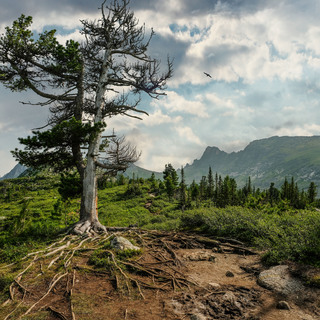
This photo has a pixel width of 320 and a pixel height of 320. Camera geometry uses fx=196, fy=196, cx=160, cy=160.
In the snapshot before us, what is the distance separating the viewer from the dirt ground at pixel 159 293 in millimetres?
3871

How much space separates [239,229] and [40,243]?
881cm

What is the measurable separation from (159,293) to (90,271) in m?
2.25

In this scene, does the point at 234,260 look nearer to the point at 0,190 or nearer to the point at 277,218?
the point at 277,218

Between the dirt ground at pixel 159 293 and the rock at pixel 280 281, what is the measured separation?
18cm

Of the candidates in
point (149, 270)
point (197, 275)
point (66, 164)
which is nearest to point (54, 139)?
point (66, 164)

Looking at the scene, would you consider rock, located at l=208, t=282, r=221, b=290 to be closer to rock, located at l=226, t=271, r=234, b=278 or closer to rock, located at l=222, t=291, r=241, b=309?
rock, located at l=222, t=291, r=241, b=309

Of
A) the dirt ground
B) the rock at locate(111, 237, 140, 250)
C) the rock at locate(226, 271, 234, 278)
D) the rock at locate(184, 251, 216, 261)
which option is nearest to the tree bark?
the rock at locate(111, 237, 140, 250)

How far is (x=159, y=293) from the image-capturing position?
474 cm

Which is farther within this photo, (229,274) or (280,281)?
(229,274)

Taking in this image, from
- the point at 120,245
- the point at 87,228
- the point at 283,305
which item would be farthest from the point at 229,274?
the point at 87,228

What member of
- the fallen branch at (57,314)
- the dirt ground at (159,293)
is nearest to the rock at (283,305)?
the dirt ground at (159,293)

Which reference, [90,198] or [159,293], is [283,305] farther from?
[90,198]

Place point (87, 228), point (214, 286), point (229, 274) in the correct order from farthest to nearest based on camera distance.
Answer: point (87, 228)
point (229, 274)
point (214, 286)

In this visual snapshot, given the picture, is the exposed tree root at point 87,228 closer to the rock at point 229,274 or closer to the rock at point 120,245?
the rock at point 120,245
